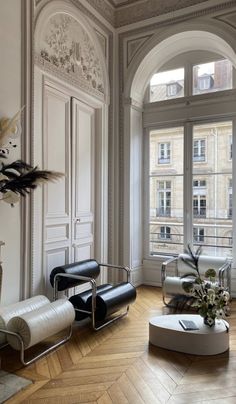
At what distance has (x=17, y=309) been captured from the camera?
2912 millimetres

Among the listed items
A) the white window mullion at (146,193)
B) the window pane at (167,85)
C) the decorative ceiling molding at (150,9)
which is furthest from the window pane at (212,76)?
the white window mullion at (146,193)

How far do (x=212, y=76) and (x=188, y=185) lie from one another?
1697 mm

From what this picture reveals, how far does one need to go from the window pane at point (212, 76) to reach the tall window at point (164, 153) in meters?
0.92

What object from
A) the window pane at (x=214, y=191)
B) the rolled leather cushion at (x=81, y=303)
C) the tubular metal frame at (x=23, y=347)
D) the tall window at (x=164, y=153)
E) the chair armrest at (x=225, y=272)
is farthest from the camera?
the tall window at (x=164, y=153)

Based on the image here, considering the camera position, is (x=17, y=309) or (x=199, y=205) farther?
(x=199, y=205)

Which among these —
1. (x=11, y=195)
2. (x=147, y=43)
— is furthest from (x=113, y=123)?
(x=11, y=195)

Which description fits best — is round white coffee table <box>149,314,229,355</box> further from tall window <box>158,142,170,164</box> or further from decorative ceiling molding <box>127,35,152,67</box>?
decorative ceiling molding <box>127,35,152,67</box>

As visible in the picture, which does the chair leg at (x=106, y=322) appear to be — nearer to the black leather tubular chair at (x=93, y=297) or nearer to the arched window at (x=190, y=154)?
the black leather tubular chair at (x=93, y=297)

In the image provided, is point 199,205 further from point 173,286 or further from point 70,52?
point 70,52

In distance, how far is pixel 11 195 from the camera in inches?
107

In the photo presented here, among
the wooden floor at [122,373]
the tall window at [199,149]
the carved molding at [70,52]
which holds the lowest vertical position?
the wooden floor at [122,373]

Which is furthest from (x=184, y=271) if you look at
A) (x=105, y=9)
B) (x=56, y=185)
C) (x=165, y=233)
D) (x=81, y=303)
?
(x=105, y=9)

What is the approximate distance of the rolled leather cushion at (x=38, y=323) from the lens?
2.61 m

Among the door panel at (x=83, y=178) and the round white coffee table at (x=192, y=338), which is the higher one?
the door panel at (x=83, y=178)
